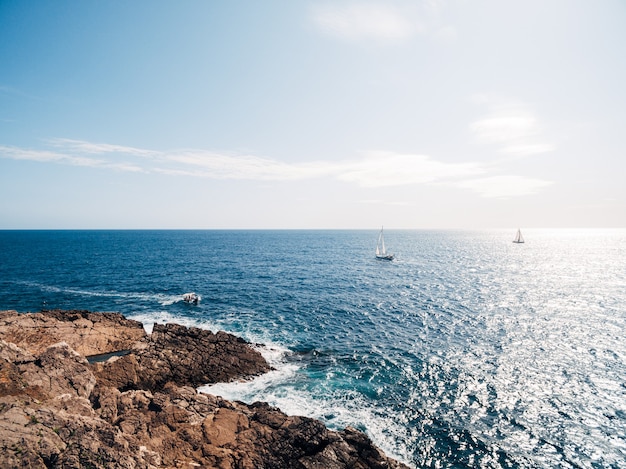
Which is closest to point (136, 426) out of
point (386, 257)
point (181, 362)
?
point (181, 362)

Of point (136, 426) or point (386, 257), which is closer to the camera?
point (136, 426)

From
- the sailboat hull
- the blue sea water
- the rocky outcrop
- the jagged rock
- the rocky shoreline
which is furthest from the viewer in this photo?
the sailboat hull

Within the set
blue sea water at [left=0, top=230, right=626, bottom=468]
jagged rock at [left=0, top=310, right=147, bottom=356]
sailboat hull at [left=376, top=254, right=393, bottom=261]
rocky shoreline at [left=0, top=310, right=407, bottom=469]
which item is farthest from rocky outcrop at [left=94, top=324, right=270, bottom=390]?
sailboat hull at [left=376, top=254, right=393, bottom=261]

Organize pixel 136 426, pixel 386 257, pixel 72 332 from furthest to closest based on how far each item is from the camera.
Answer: pixel 386 257 < pixel 72 332 < pixel 136 426

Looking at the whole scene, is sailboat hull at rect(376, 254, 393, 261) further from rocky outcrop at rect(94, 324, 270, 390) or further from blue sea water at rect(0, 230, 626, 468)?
rocky outcrop at rect(94, 324, 270, 390)

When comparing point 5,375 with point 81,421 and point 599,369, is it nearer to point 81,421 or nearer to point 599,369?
point 81,421

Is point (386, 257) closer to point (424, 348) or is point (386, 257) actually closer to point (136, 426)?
point (424, 348)
